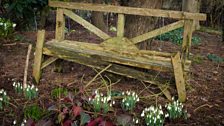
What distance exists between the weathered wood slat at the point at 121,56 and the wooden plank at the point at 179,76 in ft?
0.30

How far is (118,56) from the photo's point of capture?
5320 mm

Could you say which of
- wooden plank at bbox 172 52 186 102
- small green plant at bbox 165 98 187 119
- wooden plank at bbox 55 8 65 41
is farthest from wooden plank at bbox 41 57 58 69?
small green plant at bbox 165 98 187 119

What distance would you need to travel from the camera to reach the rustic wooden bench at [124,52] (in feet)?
16.3

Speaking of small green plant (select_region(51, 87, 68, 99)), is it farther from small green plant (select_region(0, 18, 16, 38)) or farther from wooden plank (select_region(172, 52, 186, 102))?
small green plant (select_region(0, 18, 16, 38))

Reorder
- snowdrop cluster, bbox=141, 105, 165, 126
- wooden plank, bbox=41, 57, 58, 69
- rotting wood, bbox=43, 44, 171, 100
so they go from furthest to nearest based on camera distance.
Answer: wooden plank, bbox=41, 57, 58, 69 → rotting wood, bbox=43, 44, 171, 100 → snowdrop cluster, bbox=141, 105, 165, 126

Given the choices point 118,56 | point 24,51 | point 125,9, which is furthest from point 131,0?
point 24,51

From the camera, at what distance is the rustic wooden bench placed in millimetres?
4980

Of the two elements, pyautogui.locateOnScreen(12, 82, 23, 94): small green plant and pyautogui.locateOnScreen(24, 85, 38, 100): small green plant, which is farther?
pyautogui.locateOnScreen(12, 82, 23, 94): small green plant

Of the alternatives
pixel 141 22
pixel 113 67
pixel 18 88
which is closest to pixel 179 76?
pixel 113 67

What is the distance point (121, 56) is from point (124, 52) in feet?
0.35

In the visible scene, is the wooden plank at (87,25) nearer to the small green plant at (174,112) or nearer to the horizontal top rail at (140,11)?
the horizontal top rail at (140,11)

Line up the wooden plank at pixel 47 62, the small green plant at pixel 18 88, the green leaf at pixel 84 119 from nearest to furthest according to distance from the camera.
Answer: the green leaf at pixel 84 119
the small green plant at pixel 18 88
the wooden plank at pixel 47 62

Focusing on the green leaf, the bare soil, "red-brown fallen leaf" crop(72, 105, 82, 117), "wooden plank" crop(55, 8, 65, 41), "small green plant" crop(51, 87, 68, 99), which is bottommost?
the bare soil

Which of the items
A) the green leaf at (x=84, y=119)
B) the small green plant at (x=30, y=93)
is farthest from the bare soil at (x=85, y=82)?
the green leaf at (x=84, y=119)
